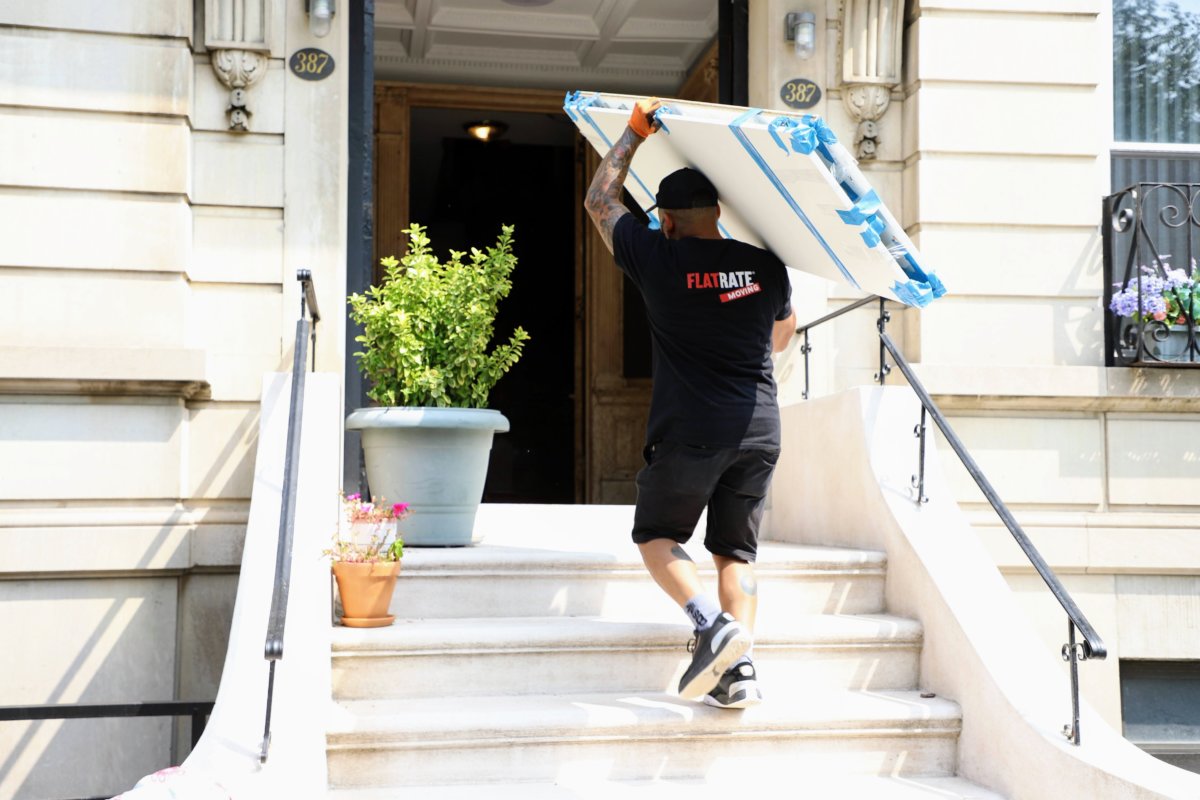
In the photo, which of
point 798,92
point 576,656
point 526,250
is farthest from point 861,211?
point 526,250

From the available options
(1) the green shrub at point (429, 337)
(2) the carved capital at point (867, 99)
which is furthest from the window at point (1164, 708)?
(1) the green shrub at point (429, 337)

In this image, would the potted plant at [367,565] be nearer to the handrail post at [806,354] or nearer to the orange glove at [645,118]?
the orange glove at [645,118]

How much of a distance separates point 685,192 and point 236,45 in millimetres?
3209

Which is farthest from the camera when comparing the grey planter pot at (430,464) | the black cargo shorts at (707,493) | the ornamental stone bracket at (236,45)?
the ornamental stone bracket at (236,45)

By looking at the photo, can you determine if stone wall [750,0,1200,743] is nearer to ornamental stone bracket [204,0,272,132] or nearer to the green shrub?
the green shrub

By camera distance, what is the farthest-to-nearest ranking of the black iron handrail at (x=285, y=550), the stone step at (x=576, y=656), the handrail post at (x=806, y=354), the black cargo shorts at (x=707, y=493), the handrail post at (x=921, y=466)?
the handrail post at (x=806, y=354) < the handrail post at (x=921, y=466) < the stone step at (x=576, y=656) < the black cargo shorts at (x=707, y=493) < the black iron handrail at (x=285, y=550)

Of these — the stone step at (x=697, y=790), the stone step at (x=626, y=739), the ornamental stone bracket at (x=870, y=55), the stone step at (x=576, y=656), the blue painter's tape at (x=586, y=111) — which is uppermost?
the ornamental stone bracket at (x=870, y=55)

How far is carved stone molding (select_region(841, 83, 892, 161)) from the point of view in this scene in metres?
6.84

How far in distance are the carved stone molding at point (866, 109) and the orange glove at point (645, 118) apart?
303 cm

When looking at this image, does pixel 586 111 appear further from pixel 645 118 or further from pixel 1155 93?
pixel 1155 93

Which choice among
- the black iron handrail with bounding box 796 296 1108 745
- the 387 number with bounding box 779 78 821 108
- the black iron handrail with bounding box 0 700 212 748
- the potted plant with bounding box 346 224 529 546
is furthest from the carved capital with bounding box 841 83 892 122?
the black iron handrail with bounding box 0 700 212 748

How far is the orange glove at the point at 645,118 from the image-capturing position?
407 centimetres

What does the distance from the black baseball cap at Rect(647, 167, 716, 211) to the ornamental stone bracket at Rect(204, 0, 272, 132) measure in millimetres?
3026

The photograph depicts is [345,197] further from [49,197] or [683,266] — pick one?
[683,266]
